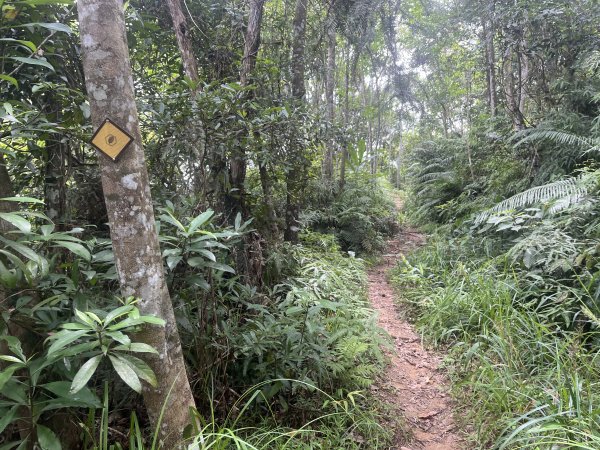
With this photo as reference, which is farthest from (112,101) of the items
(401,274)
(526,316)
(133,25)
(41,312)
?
(401,274)

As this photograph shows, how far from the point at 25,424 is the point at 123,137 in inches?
52.8

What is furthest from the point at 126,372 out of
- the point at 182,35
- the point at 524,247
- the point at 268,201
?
the point at 524,247

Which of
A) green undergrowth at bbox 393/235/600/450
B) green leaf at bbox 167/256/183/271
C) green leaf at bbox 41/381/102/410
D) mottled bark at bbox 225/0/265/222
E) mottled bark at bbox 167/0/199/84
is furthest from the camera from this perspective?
mottled bark at bbox 225/0/265/222

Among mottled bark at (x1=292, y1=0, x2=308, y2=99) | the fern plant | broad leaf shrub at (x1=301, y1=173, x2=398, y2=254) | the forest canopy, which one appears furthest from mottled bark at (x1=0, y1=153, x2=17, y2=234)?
broad leaf shrub at (x1=301, y1=173, x2=398, y2=254)

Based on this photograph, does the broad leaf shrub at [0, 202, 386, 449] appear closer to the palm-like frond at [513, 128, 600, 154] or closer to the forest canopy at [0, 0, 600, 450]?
the forest canopy at [0, 0, 600, 450]

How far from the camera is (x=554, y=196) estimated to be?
501 cm

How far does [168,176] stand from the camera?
Result: 2.98 meters

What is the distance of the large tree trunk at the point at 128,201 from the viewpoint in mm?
1641

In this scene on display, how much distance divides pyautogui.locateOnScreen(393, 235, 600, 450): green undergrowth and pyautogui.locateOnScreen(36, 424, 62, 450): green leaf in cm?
234

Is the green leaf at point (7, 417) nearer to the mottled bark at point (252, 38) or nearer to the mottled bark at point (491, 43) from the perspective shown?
the mottled bark at point (252, 38)

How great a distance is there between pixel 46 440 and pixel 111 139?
1.27 metres

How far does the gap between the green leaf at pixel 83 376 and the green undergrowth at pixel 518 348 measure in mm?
2266

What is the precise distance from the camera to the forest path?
280 cm

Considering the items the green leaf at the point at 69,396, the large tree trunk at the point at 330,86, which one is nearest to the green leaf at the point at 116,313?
the green leaf at the point at 69,396
